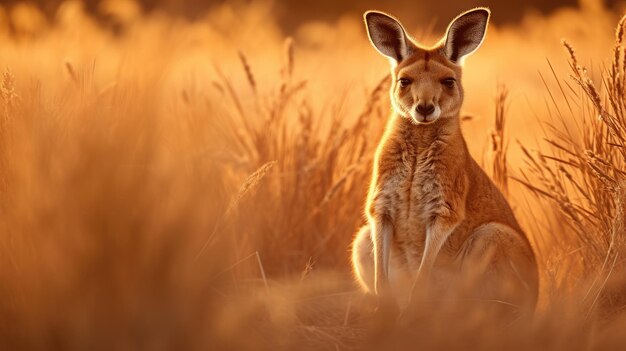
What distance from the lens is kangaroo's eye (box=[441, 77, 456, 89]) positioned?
192 inches

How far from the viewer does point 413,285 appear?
462 centimetres

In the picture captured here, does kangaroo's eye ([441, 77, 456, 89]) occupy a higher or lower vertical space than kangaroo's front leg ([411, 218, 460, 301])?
higher

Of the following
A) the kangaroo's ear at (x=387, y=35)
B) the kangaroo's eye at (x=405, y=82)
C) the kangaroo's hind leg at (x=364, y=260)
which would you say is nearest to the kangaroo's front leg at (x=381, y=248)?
the kangaroo's hind leg at (x=364, y=260)

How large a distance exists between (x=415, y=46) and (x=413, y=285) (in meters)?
1.25

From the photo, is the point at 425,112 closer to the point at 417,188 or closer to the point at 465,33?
the point at 417,188

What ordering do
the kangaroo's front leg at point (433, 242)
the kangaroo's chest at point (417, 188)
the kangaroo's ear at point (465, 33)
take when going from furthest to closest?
the kangaroo's ear at point (465, 33) < the kangaroo's chest at point (417, 188) < the kangaroo's front leg at point (433, 242)

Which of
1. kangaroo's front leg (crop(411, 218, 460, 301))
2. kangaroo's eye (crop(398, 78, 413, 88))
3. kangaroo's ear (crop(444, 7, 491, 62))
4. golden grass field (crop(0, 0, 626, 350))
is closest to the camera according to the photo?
golden grass field (crop(0, 0, 626, 350))

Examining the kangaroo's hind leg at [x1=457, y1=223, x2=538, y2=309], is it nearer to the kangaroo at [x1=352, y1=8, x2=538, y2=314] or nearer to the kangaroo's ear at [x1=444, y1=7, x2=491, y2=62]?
the kangaroo at [x1=352, y1=8, x2=538, y2=314]

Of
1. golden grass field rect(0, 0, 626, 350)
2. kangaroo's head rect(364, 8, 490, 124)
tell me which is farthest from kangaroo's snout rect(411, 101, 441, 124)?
golden grass field rect(0, 0, 626, 350)

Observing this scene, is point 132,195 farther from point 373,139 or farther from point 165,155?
point 373,139

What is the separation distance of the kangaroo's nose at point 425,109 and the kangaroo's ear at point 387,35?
51 centimetres

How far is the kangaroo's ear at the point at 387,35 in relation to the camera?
5074 millimetres

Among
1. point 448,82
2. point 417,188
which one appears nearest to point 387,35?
point 448,82

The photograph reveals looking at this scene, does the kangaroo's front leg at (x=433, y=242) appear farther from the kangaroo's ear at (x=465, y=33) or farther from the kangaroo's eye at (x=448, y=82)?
the kangaroo's ear at (x=465, y=33)
